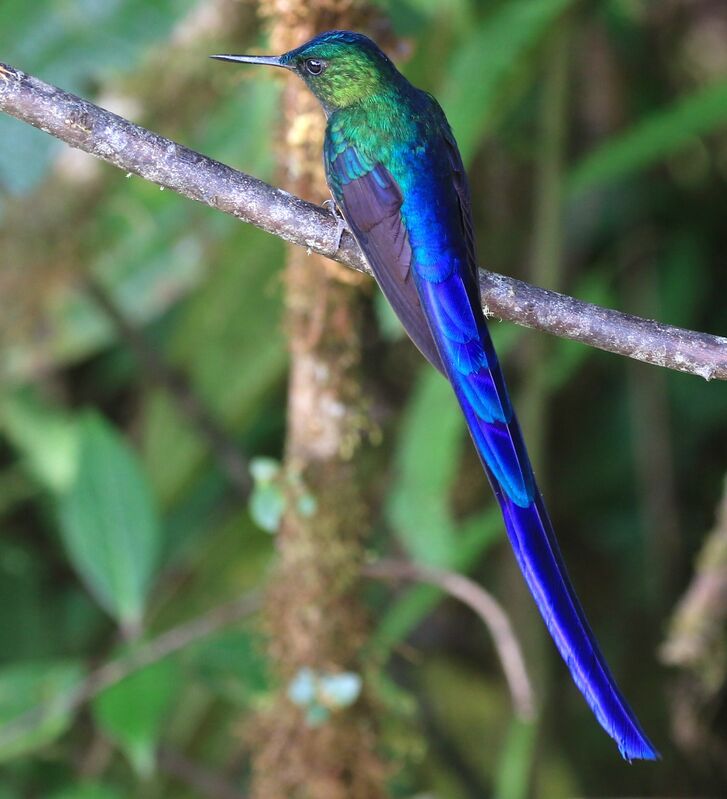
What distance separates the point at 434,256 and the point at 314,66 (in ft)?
1.18

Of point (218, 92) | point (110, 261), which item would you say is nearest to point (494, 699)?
point (110, 261)

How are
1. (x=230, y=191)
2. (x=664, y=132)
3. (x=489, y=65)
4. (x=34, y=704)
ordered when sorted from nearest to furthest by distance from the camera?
(x=230, y=191) < (x=34, y=704) < (x=489, y=65) < (x=664, y=132)

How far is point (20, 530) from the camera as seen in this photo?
342 centimetres

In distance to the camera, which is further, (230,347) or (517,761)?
(230,347)

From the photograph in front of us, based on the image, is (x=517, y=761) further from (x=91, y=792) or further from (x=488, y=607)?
(x=91, y=792)

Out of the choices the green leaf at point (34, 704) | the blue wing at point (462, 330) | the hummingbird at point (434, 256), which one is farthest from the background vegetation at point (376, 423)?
the blue wing at point (462, 330)

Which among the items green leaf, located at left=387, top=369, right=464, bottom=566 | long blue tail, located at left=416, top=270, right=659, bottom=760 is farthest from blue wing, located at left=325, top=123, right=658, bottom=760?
green leaf, located at left=387, top=369, right=464, bottom=566

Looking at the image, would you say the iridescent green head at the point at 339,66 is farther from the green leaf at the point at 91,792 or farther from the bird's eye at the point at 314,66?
the green leaf at the point at 91,792

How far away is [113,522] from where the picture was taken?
223cm

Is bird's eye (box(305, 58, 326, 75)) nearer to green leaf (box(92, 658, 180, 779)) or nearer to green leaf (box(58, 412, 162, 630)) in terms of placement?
green leaf (box(58, 412, 162, 630))

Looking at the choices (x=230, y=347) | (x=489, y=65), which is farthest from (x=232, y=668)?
(x=489, y=65)

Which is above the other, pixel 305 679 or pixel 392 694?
pixel 305 679

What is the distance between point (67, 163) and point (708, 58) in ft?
6.66

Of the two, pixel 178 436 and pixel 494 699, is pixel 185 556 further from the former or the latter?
pixel 494 699
